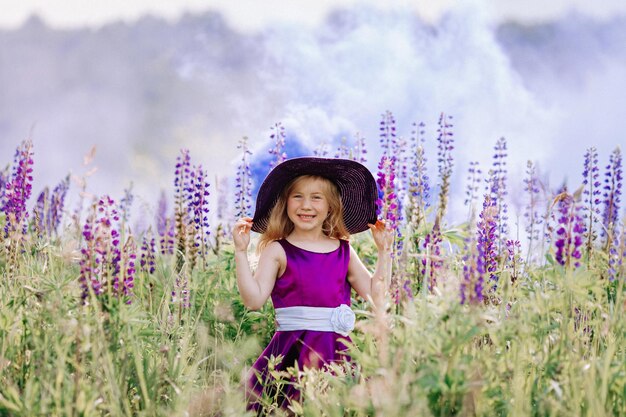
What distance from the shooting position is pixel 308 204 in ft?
14.4

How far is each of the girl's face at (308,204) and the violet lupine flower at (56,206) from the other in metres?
2.86

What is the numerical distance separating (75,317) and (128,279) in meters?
0.39

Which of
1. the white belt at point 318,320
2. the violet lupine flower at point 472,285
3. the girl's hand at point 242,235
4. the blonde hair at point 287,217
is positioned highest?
the blonde hair at point 287,217

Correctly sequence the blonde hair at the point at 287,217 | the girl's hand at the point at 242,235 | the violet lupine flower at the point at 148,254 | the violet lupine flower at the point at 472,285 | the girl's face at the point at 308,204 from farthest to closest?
the violet lupine flower at the point at 148,254 → the blonde hair at the point at 287,217 → the girl's face at the point at 308,204 → the girl's hand at the point at 242,235 → the violet lupine flower at the point at 472,285

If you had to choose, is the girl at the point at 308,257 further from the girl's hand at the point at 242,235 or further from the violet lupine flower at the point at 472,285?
the violet lupine flower at the point at 472,285

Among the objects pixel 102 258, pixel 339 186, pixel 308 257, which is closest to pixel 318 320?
pixel 308 257

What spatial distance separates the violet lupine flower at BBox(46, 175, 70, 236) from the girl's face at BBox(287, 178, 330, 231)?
9.40 ft

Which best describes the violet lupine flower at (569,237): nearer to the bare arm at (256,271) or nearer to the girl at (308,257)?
the girl at (308,257)

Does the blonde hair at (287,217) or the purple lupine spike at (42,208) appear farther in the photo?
the purple lupine spike at (42,208)

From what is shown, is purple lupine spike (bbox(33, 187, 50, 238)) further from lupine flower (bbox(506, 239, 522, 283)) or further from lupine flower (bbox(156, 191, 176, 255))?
lupine flower (bbox(506, 239, 522, 283))

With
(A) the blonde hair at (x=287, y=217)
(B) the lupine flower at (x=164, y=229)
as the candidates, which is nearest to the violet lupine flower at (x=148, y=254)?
(B) the lupine flower at (x=164, y=229)

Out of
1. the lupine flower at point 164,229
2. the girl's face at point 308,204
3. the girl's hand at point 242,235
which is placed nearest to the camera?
the girl's hand at point 242,235

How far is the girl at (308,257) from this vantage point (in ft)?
13.9

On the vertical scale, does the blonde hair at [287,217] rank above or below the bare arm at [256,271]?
above
